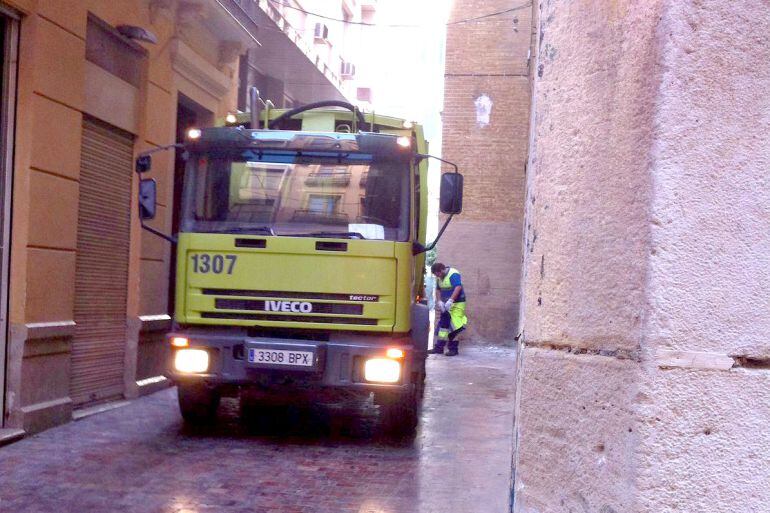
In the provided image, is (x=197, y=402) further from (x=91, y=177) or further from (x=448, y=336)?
(x=448, y=336)

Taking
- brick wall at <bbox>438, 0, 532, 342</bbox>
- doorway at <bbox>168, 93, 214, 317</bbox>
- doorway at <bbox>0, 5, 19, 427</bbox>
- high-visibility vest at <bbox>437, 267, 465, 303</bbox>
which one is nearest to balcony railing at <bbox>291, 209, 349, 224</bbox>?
doorway at <bbox>0, 5, 19, 427</bbox>

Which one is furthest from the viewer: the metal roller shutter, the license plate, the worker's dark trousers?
the worker's dark trousers

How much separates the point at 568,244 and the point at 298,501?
147 inches

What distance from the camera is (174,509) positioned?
18.3 feet

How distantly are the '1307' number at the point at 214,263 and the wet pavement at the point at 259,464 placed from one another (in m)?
1.47

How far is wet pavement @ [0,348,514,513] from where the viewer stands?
583 cm

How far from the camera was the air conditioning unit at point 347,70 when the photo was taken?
28100 mm

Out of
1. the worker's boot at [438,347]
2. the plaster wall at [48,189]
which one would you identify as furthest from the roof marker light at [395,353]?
the worker's boot at [438,347]

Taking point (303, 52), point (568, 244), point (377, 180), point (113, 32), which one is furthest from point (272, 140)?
point (303, 52)

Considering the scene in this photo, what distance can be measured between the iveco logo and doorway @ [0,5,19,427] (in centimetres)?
211

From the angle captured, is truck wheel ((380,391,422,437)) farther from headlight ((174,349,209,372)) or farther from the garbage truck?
headlight ((174,349,209,372))

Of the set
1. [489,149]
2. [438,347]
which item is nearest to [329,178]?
[438,347]

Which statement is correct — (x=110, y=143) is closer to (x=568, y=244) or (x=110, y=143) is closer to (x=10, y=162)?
(x=10, y=162)

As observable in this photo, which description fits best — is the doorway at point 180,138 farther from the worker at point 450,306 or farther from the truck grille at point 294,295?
the worker at point 450,306
